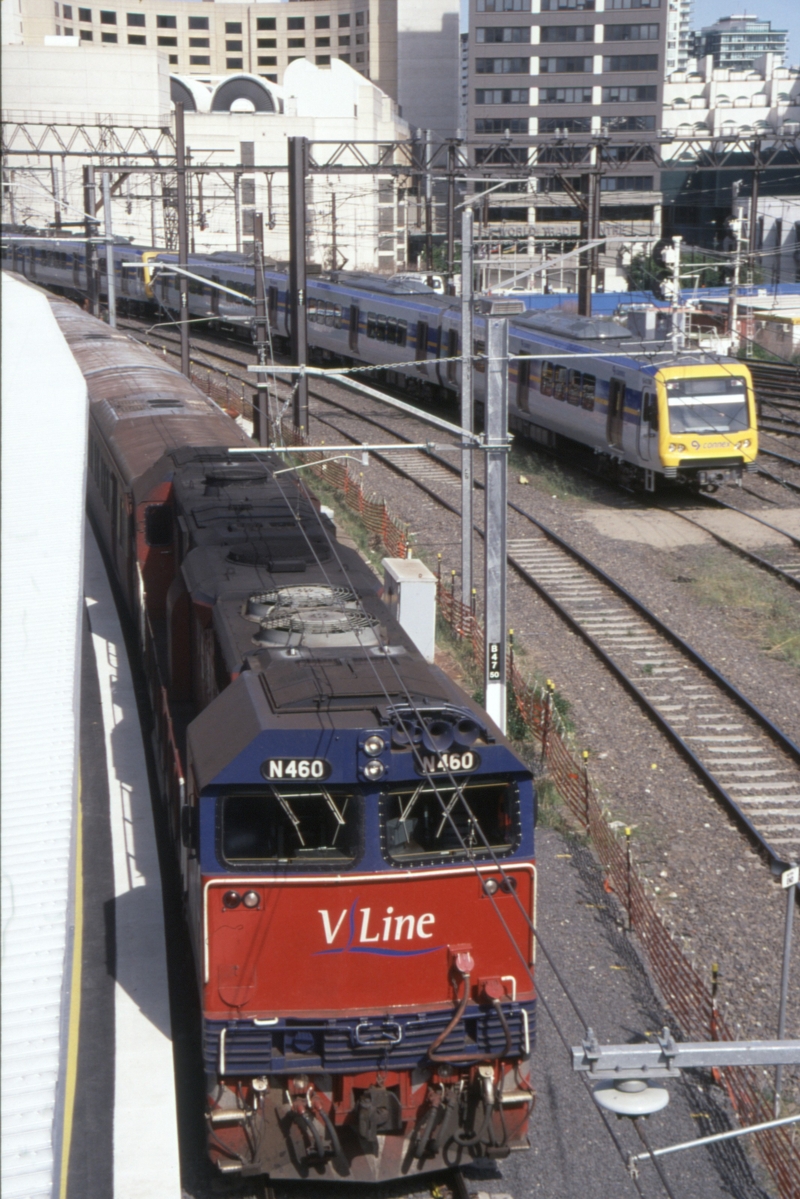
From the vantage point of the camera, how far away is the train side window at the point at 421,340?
38969 mm

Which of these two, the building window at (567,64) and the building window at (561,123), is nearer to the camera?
the building window at (561,123)

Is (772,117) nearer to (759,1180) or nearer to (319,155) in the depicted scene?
(319,155)

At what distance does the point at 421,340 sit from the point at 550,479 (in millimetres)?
9385

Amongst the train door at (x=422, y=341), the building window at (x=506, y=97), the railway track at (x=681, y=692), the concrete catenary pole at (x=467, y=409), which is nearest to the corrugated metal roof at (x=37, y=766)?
the concrete catenary pole at (x=467, y=409)

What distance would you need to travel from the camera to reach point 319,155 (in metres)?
101

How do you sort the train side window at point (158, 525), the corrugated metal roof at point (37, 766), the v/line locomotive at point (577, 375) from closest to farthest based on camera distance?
the corrugated metal roof at point (37, 766), the train side window at point (158, 525), the v/line locomotive at point (577, 375)

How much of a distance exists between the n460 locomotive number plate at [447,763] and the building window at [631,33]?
109 m

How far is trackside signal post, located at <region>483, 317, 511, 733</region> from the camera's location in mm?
13734

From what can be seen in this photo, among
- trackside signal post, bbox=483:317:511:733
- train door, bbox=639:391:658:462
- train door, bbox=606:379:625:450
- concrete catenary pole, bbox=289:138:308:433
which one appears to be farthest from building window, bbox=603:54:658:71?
trackside signal post, bbox=483:317:511:733

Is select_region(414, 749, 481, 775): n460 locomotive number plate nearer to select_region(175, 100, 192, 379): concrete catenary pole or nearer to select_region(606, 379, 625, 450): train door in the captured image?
select_region(606, 379, 625, 450): train door

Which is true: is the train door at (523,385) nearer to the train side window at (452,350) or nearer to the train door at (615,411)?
the train side window at (452,350)

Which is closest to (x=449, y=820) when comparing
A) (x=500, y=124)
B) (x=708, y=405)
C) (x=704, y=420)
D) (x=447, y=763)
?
Result: (x=447, y=763)

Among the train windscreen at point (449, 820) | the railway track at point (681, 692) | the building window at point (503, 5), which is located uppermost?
the building window at point (503, 5)

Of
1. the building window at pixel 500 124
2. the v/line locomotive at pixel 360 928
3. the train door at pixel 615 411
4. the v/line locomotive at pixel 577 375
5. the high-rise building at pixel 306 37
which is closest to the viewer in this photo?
the v/line locomotive at pixel 360 928
